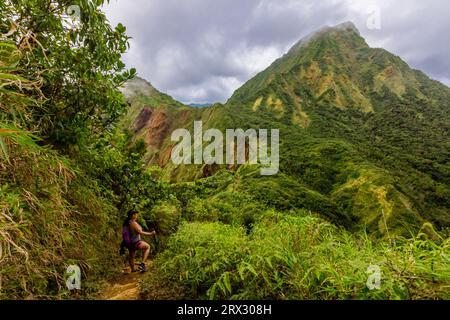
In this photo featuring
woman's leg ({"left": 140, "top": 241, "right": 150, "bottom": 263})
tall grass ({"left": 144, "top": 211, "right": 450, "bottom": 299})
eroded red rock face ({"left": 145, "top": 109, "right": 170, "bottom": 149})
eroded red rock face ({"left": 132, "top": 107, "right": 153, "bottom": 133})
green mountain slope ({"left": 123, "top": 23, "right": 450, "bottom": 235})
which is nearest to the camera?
tall grass ({"left": 144, "top": 211, "right": 450, "bottom": 299})

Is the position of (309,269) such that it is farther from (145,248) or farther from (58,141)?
(145,248)

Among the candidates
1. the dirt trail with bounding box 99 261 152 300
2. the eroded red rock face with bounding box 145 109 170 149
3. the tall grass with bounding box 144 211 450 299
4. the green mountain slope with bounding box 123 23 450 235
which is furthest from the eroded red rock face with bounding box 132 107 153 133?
the tall grass with bounding box 144 211 450 299

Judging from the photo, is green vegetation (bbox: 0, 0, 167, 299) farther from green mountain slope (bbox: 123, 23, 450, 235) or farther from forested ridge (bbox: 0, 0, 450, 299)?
green mountain slope (bbox: 123, 23, 450, 235)

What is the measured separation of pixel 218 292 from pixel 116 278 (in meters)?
3.01

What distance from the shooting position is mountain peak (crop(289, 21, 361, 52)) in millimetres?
154650

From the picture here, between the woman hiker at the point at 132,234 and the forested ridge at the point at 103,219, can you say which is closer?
the forested ridge at the point at 103,219

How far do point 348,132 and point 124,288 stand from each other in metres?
88.0

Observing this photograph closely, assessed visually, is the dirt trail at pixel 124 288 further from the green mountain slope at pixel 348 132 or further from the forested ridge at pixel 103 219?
the green mountain slope at pixel 348 132

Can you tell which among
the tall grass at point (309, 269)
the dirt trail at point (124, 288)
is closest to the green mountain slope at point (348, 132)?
the tall grass at point (309, 269)

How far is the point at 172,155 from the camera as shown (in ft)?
240

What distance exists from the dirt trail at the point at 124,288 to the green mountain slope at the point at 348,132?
3.76 m

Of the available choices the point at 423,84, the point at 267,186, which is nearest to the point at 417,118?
the point at 423,84

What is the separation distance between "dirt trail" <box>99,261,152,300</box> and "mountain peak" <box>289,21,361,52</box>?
165645 mm

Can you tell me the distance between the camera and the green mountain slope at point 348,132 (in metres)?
40.9
